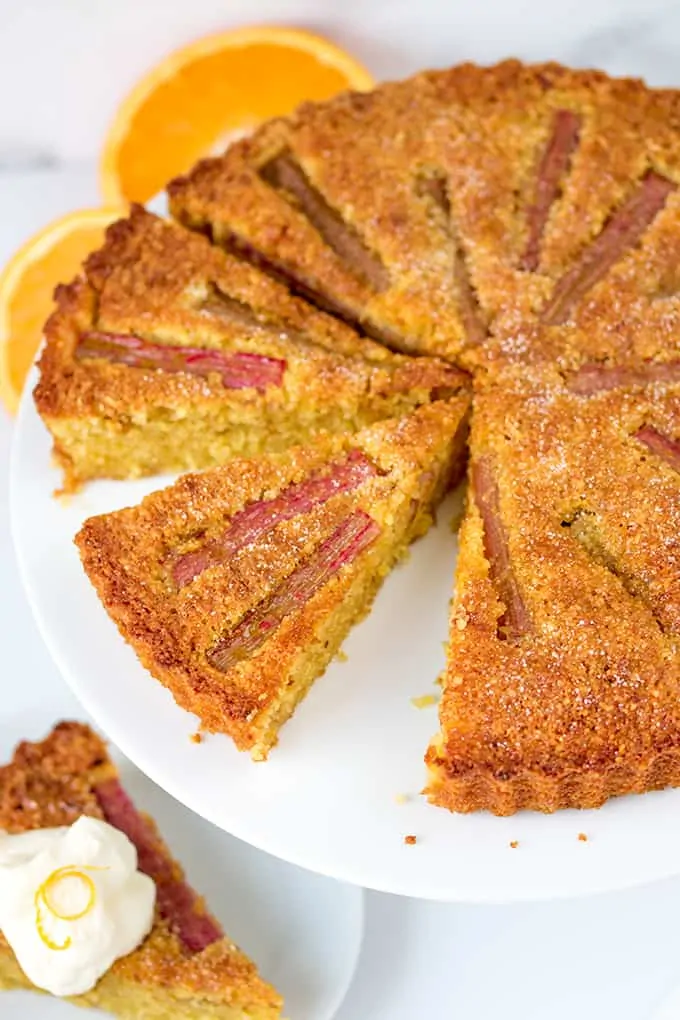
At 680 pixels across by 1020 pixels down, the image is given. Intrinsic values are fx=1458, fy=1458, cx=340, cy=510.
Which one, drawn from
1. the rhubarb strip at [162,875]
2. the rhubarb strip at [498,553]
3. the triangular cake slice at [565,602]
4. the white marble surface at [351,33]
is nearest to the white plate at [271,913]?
the rhubarb strip at [162,875]

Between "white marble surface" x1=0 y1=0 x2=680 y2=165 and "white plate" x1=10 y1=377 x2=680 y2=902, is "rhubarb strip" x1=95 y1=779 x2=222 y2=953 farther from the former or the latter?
"white marble surface" x1=0 y1=0 x2=680 y2=165

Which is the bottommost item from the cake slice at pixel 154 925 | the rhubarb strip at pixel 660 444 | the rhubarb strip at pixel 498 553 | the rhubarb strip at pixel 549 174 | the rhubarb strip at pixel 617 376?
the cake slice at pixel 154 925

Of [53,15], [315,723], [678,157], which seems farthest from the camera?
[53,15]

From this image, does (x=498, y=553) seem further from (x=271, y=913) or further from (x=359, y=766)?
(x=271, y=913)

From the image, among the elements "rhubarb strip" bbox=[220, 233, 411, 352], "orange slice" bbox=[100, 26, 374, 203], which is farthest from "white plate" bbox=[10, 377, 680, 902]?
"orange slice" bbox=[100, 26, 374, 203]

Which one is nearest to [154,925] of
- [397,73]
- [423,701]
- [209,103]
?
[423,701]

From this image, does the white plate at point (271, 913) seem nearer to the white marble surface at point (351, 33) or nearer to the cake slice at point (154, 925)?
the cake slice at point (154, 925)

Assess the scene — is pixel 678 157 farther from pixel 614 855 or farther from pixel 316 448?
pixel 614 855

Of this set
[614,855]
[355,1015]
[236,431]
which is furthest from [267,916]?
[236,431]
